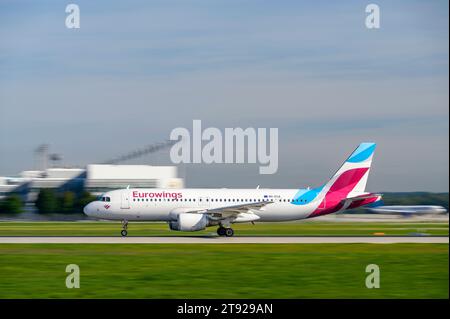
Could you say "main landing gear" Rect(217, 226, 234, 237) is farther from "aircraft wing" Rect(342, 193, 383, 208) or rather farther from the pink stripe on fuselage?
"aircraft wing" Rect(342, 193, 383, 208)

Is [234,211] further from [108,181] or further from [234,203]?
[108,181]

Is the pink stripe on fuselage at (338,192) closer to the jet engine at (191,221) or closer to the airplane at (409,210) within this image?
the jet engine at (191,221)

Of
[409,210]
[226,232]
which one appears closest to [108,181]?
[409,210]

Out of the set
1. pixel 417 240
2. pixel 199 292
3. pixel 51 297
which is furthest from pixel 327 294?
pixel 417 240

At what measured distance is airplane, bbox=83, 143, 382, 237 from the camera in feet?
154

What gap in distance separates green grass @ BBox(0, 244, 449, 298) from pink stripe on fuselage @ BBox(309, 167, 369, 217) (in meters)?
13.1

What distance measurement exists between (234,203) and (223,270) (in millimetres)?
22884

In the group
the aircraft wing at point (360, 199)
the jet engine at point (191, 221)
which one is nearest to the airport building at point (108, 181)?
the aircraft wing at point (360, 199)

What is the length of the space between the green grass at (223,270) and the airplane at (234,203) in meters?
9.26

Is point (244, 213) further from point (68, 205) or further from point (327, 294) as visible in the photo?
point (68, 205)

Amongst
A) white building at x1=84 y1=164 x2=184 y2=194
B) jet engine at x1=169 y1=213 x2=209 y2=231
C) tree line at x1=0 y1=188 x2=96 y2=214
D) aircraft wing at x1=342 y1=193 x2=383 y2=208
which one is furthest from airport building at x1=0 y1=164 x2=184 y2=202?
jet engine at x1=169 y1=213 x2=209 y2=231

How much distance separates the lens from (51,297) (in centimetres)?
2038

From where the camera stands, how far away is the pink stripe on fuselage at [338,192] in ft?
168
